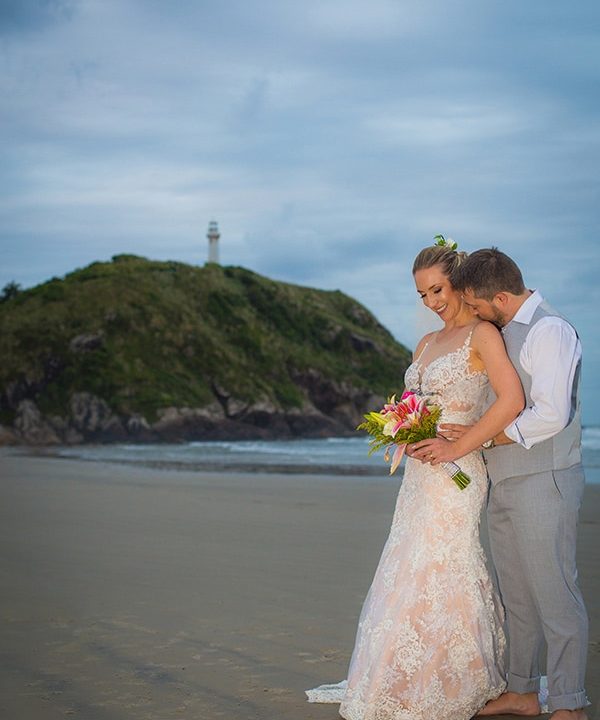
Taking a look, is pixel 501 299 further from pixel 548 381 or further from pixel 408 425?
pixel 408 425

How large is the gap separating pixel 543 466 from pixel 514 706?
119 cm

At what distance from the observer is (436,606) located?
4320mm

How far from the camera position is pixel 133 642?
222 inches

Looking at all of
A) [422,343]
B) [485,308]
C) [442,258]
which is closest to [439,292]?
[442,258]

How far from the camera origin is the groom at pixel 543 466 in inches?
159

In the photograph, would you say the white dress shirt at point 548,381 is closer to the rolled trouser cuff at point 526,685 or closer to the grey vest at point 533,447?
the grey vest at point 533,447

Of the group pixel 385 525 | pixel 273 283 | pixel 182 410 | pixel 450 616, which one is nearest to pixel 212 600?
pixel 450 616

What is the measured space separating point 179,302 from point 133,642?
60.2m

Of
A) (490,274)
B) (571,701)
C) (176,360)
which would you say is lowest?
(571,701)

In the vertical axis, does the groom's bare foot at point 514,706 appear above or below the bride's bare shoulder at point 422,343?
below

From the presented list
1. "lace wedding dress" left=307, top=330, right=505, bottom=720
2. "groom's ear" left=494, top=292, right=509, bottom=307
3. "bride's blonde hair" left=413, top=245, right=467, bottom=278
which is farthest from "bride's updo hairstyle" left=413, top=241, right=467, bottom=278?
"lace wedding dress" left=307, top=330, right=505, bottom=720

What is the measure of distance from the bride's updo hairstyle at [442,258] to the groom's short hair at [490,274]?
0.65 feet

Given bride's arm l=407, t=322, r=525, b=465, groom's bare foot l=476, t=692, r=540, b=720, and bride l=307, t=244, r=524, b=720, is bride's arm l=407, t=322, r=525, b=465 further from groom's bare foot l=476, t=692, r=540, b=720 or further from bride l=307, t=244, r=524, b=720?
groom's bare foot l=476, t=692, r=540, b=720

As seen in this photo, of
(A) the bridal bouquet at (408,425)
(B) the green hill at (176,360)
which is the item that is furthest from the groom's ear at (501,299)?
(B) the green hill at (176,360)
